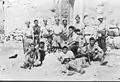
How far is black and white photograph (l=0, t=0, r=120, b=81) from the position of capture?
431cm

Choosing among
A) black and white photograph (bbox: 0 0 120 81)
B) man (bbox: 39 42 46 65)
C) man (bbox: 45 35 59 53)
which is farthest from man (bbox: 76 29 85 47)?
man (bbox: 39 42 46 65)

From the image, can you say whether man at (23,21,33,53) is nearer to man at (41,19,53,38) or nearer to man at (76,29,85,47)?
man at (41,19,53,38)

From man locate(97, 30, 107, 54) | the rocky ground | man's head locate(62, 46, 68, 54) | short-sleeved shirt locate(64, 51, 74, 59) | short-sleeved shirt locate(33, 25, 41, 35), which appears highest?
short-sleeved shirt locate(33, 25, 41, 35)

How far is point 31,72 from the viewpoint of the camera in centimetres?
432

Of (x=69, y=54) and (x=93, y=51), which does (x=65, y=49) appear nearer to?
(x=69, y=54)

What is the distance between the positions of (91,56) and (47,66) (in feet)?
1.93

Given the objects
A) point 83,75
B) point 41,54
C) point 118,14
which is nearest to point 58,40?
point 41,54

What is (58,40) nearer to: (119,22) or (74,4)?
(74,4)

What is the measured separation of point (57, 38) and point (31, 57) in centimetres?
43

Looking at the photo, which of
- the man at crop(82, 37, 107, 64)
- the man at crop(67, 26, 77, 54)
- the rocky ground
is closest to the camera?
the rocky ground

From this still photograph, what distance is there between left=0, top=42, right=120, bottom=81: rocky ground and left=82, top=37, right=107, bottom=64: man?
3.2 inches

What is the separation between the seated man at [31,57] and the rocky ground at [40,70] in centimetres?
6

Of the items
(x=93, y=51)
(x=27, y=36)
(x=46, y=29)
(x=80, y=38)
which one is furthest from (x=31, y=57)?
(x=93, y=51)

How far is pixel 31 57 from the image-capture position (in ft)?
14.4
